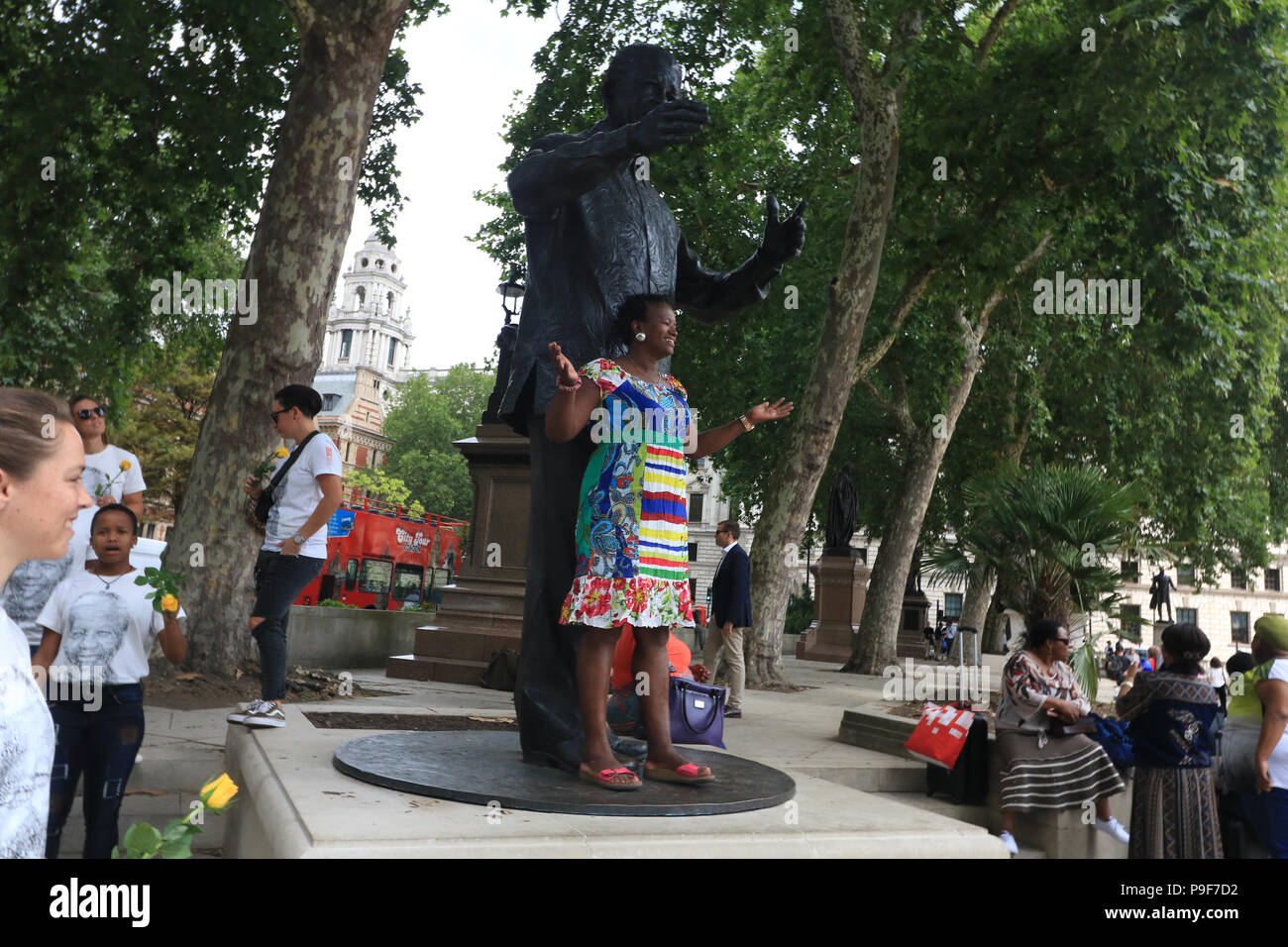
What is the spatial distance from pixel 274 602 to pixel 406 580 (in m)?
22.5

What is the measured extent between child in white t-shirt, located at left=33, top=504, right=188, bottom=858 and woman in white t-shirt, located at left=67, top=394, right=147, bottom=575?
1.65 ft

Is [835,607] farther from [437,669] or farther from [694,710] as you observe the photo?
[694,710]

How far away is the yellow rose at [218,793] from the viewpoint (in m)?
1.78

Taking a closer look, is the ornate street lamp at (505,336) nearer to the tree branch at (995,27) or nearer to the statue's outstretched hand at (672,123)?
the statue's outstretched hand at (672,123)

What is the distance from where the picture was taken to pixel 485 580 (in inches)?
436

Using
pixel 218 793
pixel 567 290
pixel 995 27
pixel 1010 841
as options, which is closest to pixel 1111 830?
pixel 1010 841

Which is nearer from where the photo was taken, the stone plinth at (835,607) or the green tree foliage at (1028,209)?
the green tree foliage at (1028,209)

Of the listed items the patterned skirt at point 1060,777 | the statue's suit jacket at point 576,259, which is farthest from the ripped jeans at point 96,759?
the patterned skirt at point 1060,777

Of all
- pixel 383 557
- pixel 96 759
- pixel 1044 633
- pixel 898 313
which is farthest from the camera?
pixel 383 557

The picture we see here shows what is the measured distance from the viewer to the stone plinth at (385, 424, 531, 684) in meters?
10.9

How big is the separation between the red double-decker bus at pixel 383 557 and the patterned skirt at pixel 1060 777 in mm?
17595

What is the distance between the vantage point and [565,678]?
4.07 metres
